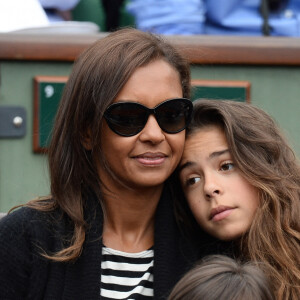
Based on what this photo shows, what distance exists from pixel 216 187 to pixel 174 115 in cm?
26

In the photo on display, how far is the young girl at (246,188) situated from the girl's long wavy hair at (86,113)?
0.26 metres

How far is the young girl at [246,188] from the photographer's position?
2945mm

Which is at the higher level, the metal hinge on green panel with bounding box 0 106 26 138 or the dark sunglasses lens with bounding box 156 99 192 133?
the dark sunglasses lens with bounding box 156 99 192 133

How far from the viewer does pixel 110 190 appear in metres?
3.12

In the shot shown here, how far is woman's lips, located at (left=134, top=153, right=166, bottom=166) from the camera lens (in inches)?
116

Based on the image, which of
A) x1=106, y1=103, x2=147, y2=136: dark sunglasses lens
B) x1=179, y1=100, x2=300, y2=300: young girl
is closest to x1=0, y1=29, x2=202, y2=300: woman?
x1=106, y1=103, x2=147, y2=136: dark sunglasses lens

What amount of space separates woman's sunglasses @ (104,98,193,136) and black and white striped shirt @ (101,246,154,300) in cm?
42

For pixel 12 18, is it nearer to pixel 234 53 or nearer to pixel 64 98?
pixel 234 53

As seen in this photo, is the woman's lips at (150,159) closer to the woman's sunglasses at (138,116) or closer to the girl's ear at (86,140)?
the woman's sunglasses at (138,116)

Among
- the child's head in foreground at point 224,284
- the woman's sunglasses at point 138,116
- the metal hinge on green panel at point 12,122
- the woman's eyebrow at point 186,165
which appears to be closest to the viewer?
the child's head in foreground at point 224,284

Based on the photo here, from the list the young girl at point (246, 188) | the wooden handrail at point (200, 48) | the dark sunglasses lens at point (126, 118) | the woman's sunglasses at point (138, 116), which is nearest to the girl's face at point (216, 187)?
the young girl at point (246, 188)

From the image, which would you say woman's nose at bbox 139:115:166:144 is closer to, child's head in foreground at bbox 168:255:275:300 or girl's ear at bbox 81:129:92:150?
girl's ear at bbox 81:129:92:150

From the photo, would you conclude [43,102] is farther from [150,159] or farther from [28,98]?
[150,159]

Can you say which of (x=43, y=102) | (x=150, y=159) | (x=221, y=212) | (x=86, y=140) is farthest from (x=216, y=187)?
(x=43, y=102)
